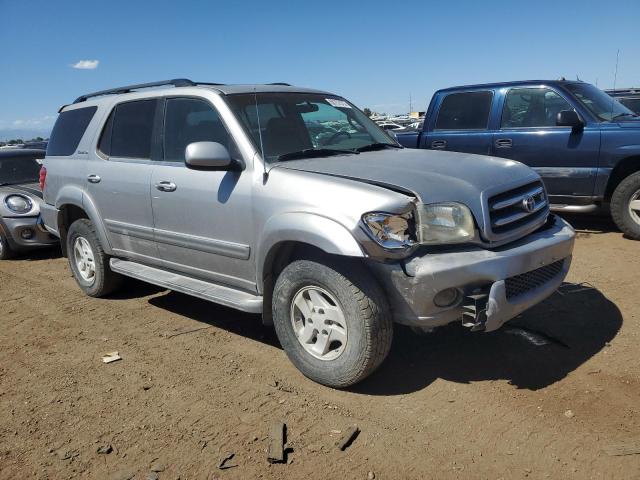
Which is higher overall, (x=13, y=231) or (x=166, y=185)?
(x=166, y=185)

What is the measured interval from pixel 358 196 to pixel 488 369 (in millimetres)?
1460

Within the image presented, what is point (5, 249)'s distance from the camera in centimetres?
784

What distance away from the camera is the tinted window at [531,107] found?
279 inches

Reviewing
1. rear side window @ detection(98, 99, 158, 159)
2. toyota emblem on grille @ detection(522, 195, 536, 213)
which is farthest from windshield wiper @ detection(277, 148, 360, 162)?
rear side window @ detection(98, 99, 158, 159)

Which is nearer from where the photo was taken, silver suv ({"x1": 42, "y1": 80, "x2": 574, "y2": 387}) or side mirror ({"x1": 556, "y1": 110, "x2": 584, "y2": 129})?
silver suv ({"x1": 42, "y1": 80, "x2": 574, "y2": 387})

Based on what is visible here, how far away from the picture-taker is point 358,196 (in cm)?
311

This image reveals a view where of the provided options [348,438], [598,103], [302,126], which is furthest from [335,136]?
[598,103]

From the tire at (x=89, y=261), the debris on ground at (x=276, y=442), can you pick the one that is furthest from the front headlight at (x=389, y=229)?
the tire at (x=89, y=261)

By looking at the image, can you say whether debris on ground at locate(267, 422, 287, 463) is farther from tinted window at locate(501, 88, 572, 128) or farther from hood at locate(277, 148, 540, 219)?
tinted window at locate(501, 88, 572, 128)

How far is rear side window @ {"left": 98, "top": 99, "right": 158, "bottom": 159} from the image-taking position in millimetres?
4645

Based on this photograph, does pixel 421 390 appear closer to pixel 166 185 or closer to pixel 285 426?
pixel 285 426

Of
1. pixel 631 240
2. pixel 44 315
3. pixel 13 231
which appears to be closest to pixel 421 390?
pixel 44 315

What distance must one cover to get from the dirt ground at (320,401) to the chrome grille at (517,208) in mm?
912

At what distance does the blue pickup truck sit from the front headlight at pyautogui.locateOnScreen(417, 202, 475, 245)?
169 inches
